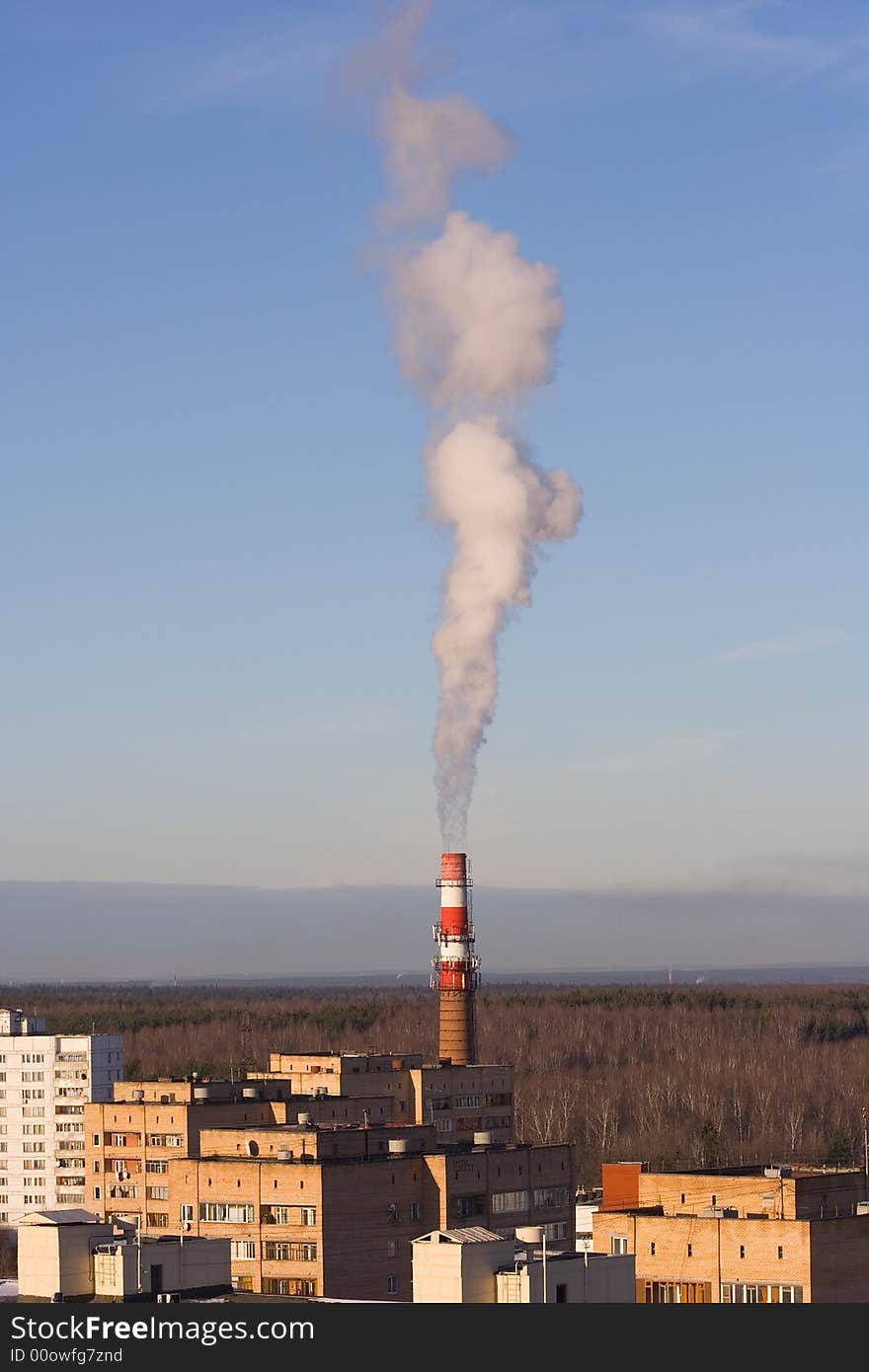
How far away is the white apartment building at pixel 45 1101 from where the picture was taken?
137 meters

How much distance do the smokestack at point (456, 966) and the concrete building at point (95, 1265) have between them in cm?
6251

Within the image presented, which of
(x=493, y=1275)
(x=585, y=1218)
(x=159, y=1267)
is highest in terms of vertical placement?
(x=159, y=1267)

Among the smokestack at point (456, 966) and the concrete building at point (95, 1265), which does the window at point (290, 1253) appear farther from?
the smokestack at point (456, 966)

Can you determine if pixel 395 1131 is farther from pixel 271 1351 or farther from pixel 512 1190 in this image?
pixel 271 1351

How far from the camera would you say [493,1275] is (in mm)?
54250

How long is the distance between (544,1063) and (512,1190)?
96.7m

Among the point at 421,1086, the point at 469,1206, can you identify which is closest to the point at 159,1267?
the point at 469,1206

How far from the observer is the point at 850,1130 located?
139625 millimetres

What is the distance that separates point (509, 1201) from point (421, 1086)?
24.0 metres

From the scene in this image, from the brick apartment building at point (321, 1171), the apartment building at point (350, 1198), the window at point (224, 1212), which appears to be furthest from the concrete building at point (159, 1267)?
the window at point (224, 1212)

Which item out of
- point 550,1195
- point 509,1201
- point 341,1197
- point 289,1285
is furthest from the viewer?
point 550,1195

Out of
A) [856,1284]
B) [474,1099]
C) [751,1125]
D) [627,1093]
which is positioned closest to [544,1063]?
[627,1093]

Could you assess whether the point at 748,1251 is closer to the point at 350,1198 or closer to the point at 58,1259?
the point at 58,1259

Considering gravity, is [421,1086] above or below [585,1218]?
above
